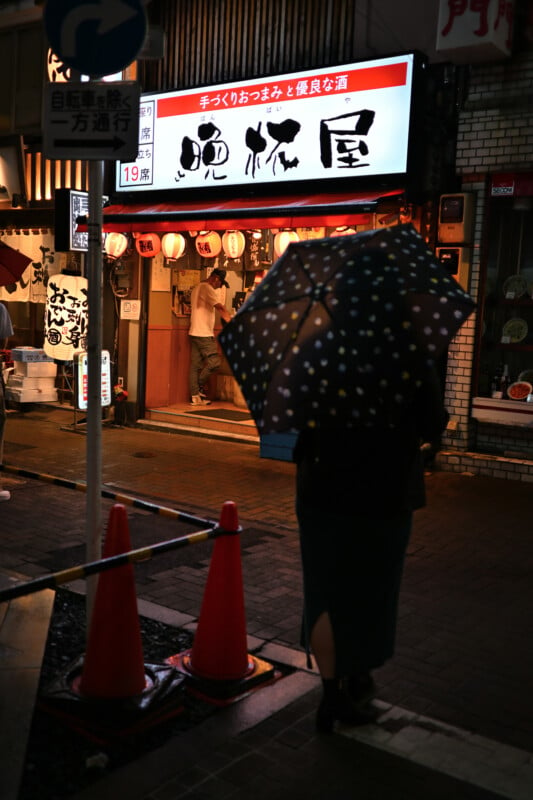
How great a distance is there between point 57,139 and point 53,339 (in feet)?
30.0

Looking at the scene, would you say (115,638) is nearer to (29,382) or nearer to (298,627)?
(298,627)

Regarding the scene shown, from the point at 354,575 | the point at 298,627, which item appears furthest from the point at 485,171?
the point at 354,575

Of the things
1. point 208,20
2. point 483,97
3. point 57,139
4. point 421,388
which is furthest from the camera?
point 208,20

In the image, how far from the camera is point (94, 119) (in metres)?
4.55

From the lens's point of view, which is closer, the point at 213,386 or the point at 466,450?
the point at 466,450

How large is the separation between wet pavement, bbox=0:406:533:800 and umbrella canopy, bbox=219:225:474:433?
5.38 feet

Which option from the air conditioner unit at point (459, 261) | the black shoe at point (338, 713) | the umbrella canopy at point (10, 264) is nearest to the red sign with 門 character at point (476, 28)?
the air conditioner unit at point (459, 261)

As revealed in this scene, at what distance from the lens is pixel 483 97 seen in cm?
1070

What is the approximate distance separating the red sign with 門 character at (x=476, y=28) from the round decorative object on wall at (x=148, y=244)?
5192 millimetres

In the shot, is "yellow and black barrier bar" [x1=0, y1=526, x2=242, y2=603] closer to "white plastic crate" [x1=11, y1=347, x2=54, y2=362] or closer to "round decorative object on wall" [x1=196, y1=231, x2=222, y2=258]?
"round decorative object on wall" [x1=196, y1=231, x2=222, y2=258]

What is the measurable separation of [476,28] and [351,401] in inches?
314

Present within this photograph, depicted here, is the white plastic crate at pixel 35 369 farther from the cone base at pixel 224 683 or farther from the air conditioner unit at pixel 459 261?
the cone base at pixel 224 683

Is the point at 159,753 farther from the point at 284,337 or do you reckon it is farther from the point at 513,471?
the point at 513,471

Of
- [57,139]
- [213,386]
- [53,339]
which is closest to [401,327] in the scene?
[57,139]
